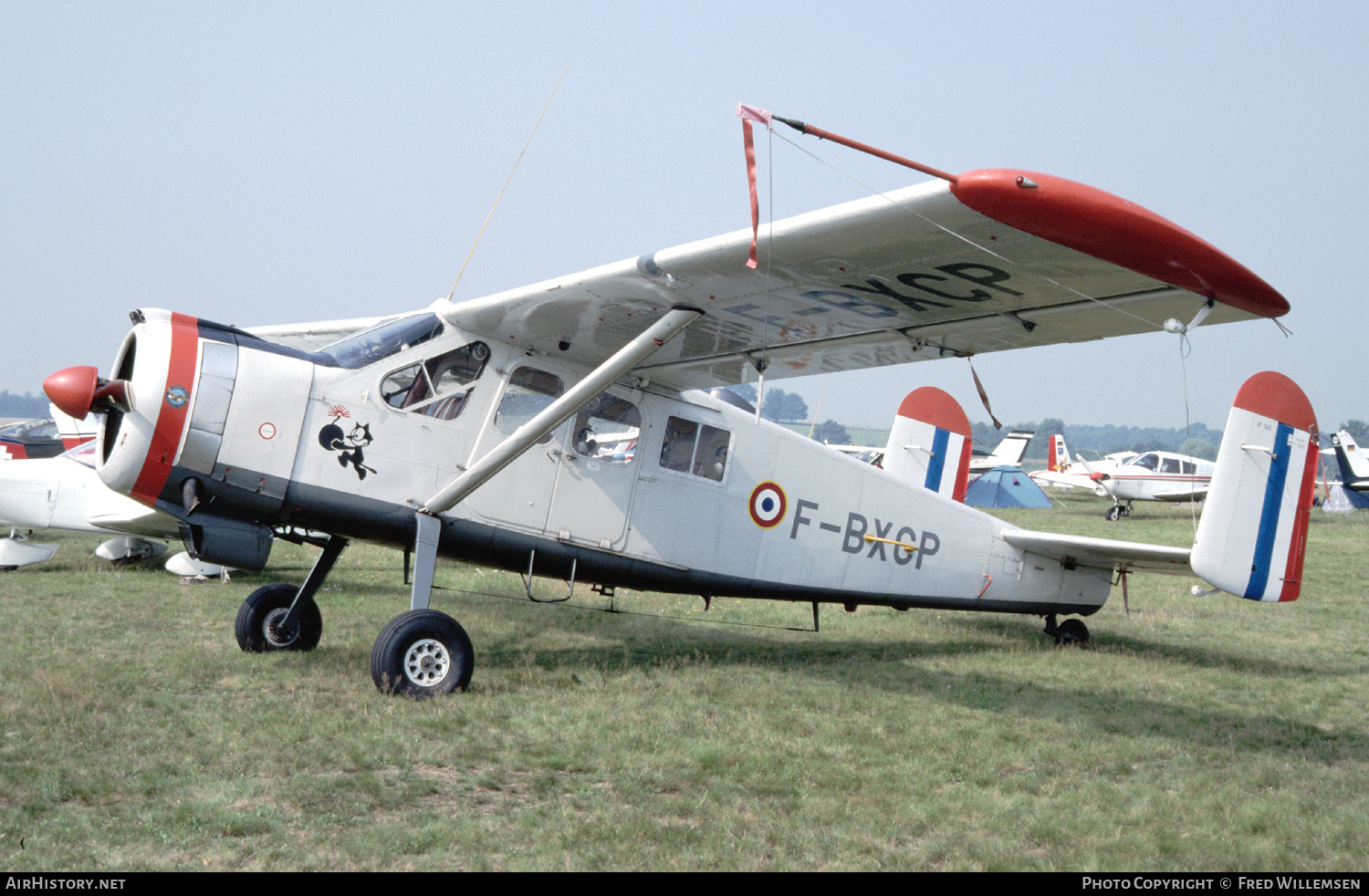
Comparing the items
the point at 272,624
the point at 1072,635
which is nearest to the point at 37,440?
the point at 272,624

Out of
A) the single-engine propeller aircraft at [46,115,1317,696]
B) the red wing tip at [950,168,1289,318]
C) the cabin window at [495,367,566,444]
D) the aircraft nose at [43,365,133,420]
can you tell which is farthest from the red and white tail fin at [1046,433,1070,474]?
the aircraft nose at [43,365,133,420]

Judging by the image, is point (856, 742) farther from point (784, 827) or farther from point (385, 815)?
point (385, 815)

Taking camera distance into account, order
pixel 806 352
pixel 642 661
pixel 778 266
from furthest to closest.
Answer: pixel 642 661 < pixel 806 352 < pixel 778 266

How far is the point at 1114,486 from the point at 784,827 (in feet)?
103

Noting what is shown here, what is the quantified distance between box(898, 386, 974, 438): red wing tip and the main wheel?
20.5 feet

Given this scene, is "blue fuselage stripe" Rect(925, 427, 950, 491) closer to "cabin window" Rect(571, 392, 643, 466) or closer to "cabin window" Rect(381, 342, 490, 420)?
"cabin window" Rect(571, 392, 643, 466)

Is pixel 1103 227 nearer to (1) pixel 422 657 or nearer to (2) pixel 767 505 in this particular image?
(2) pixel 767 505

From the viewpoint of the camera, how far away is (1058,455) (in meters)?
40.4

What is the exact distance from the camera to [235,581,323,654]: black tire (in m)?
7.67

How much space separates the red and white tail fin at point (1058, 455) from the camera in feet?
131

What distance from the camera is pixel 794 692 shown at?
7.33 metres

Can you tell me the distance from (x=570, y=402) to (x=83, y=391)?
298cm

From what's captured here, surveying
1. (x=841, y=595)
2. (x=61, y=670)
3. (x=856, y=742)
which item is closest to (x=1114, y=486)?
(x=841, y=595)

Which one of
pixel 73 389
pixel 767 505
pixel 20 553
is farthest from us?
pixel 20 553
